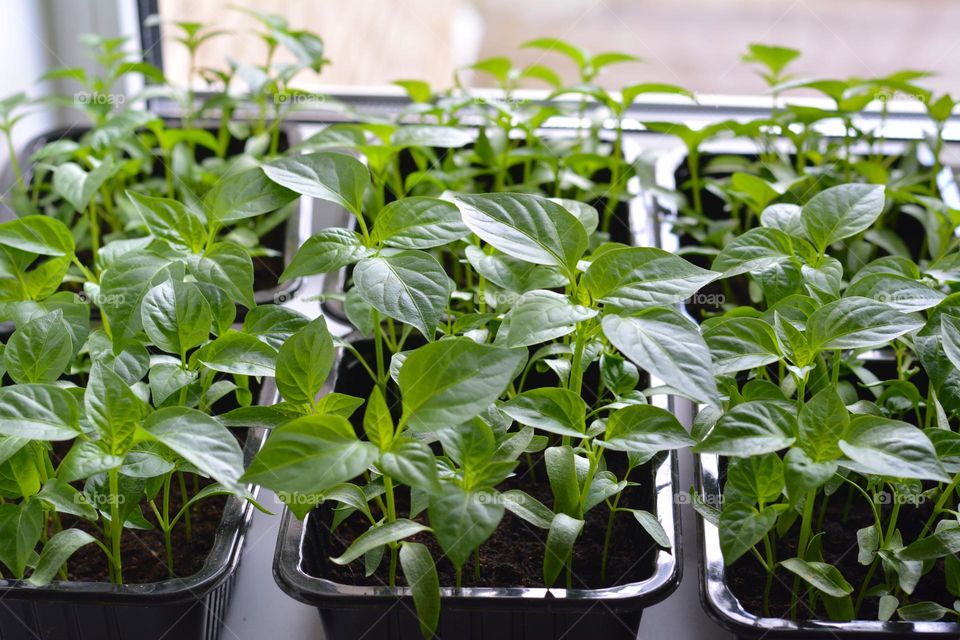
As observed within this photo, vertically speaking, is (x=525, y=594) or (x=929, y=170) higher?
(x=929, y=170)

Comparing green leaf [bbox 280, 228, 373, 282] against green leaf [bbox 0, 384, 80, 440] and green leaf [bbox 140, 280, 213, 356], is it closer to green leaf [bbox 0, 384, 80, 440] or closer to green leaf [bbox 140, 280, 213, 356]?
green leaf [bbox 140, 280, 213, 356]

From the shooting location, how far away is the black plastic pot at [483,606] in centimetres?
66

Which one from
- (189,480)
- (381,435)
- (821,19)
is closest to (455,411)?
(381,435)

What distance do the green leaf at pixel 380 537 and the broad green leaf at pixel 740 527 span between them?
0.64 ft

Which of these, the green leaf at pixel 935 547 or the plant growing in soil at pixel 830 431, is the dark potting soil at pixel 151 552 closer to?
the plant growing in soil at pixel 830 431

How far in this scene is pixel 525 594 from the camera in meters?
0.66

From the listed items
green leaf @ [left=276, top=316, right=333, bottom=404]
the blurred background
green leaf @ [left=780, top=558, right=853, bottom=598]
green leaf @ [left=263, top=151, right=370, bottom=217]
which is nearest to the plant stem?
green leaf @ [left=276, top=316, right=333, bottom=404]

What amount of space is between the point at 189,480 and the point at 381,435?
0.35m

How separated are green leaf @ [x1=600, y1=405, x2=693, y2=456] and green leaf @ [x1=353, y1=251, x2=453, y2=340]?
140 millimetres

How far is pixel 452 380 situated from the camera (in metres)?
0.60

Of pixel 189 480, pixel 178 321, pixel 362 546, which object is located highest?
pixel 178 321

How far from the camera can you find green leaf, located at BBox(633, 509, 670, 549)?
2.27 ft

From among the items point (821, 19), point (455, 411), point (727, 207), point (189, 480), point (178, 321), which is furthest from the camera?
point (821, 19)

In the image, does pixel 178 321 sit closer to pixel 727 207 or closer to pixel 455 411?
pixel 455 411
